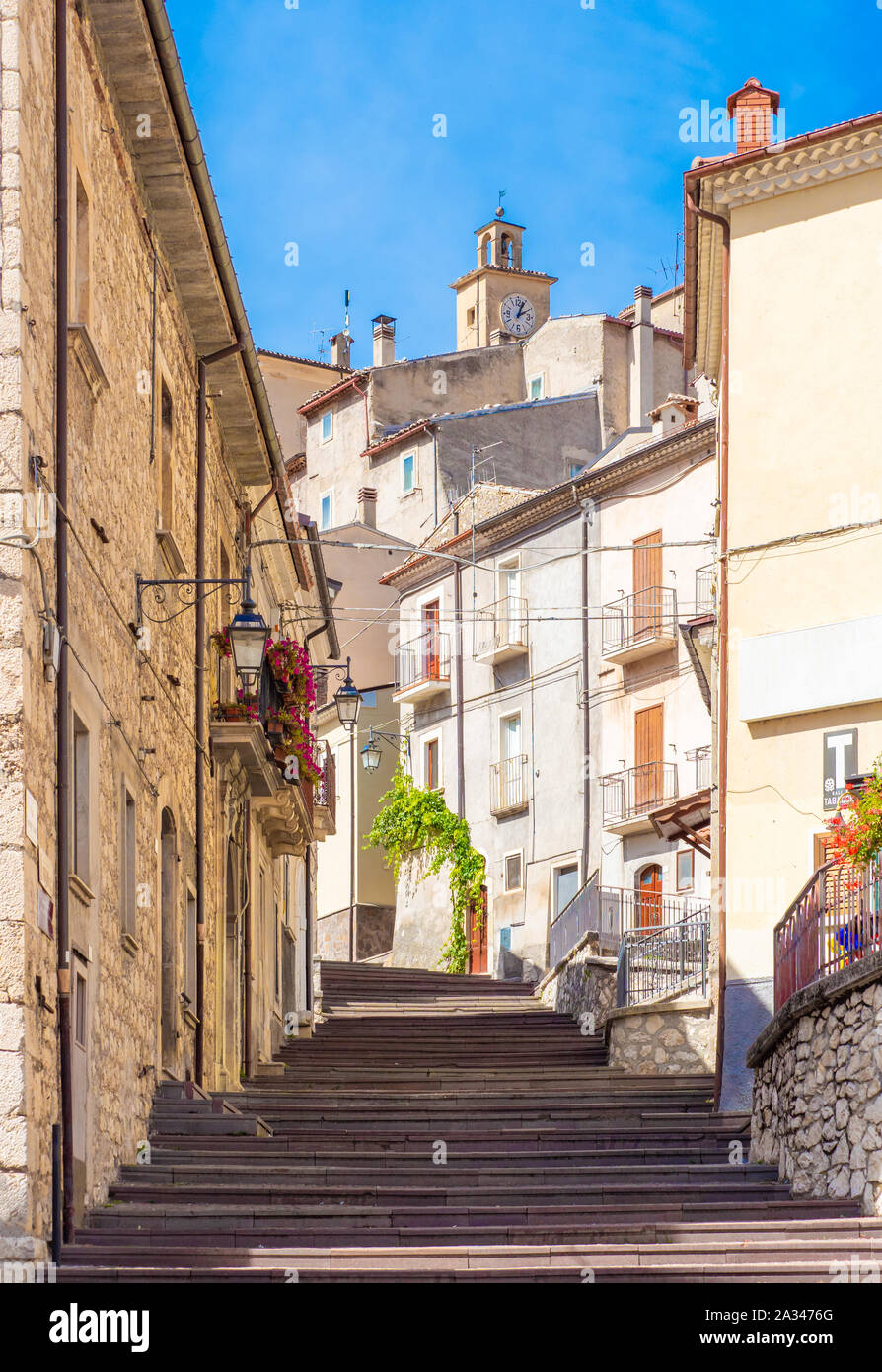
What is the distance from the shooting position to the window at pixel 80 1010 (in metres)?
10.1

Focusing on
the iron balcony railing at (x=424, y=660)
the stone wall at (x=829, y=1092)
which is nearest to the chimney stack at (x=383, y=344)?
the iron balcony railing at (x=424, y=660)

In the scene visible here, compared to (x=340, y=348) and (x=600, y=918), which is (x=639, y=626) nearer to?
(x=600, y=918)

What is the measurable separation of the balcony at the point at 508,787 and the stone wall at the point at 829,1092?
23660mm

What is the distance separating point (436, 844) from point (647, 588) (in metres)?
8.08

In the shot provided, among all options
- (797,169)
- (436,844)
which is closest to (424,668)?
(436,844)

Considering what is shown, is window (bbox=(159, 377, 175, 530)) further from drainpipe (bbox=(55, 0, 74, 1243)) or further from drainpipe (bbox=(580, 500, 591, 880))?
drainpipe (bbox=(580, 500, 591, 880))

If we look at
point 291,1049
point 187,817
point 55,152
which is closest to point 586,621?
A: point 291,1049

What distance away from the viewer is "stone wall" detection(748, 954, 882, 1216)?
36.0 ft

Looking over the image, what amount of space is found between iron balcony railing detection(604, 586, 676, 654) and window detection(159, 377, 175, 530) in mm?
18704

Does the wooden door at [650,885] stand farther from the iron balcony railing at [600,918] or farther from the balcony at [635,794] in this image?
the iron balcony railing at [600,918]

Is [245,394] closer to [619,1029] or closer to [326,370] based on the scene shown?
[619,1029]

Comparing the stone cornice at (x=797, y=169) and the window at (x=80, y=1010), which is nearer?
the window at (x=80, y=1010)

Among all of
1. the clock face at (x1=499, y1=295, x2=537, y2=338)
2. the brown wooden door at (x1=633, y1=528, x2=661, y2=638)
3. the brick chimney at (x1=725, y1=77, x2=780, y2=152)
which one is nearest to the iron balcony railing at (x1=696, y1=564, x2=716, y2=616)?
the brown wooden door at (x1=633, y1=528, x2=661, y2=638)
